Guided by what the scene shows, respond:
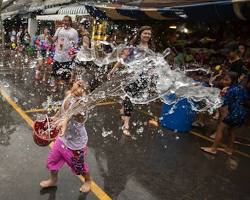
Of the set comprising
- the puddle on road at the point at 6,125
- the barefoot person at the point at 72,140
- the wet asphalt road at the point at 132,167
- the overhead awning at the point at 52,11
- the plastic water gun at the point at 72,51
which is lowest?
the puddle on road at the point at 6,125

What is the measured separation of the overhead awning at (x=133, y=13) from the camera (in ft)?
42.4

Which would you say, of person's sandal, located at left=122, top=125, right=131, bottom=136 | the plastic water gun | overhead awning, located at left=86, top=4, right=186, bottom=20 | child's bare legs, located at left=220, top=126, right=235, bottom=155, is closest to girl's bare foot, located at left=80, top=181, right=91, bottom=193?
person's sandal, located at left=122, top=125, right=131, bottom=136

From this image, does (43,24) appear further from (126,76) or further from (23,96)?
(126,76)

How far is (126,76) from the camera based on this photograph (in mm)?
7426

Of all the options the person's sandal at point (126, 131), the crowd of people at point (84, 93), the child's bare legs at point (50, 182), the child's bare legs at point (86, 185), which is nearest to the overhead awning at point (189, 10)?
the crowd of people at point (84, 93)

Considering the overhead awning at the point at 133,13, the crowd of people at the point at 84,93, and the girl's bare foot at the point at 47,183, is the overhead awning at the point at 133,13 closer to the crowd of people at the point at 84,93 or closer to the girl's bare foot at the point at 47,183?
the crowd of people at the point at 84,93

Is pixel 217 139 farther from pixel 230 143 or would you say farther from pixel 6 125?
pixel 6 125

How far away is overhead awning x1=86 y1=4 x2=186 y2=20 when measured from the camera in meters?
12.9

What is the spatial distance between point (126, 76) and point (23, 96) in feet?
12.1

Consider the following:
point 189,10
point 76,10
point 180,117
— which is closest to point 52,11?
point 76,10

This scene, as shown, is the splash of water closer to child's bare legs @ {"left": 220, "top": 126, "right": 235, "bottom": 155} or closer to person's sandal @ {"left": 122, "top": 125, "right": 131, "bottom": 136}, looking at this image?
person's sandal @ {"left": 122, "top": 125, "right": 131, "bottom": 136}

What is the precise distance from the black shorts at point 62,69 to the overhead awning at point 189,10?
398 centimetres

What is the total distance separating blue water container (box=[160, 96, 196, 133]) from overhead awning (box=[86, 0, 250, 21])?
3344mm

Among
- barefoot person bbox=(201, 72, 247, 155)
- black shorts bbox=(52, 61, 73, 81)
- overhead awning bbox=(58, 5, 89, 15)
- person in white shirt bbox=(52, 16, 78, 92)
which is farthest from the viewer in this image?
overhead awning bbox=(58, 5, 89, 15)
